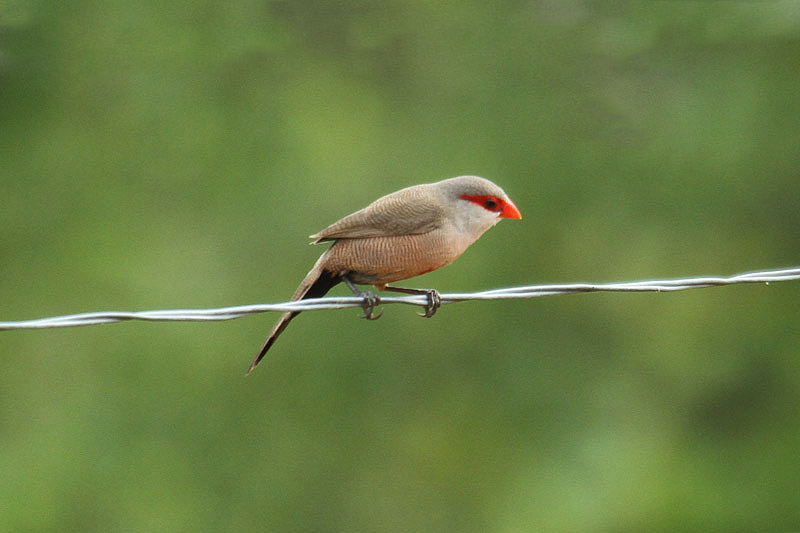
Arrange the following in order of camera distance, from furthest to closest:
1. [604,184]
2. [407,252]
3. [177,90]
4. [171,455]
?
[177,90] → [604,184] → [171,455] → [407,252]

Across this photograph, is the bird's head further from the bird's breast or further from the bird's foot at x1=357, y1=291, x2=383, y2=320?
the bird's foot at x1=357, y1=291, x2=383, y2=320

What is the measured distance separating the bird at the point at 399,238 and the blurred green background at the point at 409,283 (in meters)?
4.79

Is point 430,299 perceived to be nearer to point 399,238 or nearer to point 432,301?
point 432,301

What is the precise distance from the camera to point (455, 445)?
432 inches

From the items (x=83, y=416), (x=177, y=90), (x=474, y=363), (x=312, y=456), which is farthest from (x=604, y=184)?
(x=83, y=416)

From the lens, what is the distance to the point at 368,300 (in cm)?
402

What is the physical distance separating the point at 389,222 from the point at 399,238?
10 centimetres

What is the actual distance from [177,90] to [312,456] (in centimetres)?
509

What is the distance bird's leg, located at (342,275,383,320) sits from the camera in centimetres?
402

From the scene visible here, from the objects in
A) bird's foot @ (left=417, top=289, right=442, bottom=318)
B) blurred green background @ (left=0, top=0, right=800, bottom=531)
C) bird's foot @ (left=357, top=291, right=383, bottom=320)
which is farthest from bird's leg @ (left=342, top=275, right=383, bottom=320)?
blurred green background @ (left=0, top=0, right=800, bottom=531)

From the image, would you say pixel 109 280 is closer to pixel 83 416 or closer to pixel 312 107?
pixel 83 416

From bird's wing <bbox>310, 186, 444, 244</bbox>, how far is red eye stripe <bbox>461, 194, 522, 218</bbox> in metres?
0.24

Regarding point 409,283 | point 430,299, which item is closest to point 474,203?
point 430,299

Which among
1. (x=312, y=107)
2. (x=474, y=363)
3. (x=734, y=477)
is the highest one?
(x=312, y=107)
